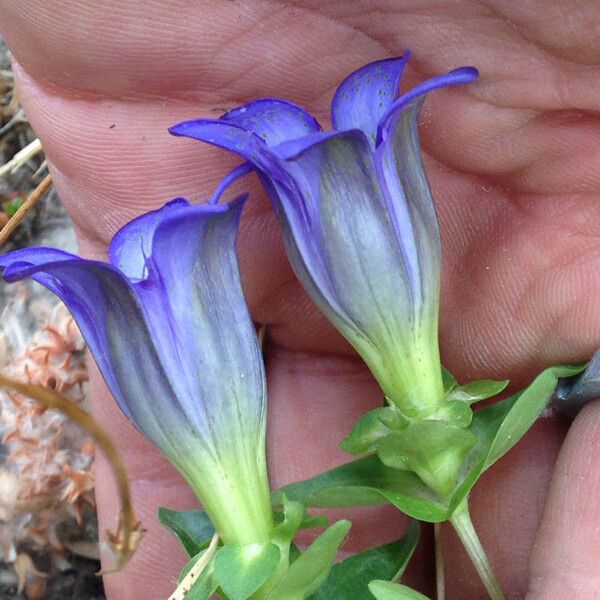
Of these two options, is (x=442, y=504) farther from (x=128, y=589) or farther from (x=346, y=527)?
(x=128, y=589)

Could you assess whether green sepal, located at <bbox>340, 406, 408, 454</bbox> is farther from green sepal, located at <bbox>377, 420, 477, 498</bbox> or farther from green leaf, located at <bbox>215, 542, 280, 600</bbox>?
green leaf, located at <bbox>215, 542, 280, 600</bbox>

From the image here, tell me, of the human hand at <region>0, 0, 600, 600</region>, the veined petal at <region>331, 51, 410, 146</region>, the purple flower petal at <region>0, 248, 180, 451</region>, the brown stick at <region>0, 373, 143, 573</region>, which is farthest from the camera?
the human hand at <region>0, 0, 600, 600</region>

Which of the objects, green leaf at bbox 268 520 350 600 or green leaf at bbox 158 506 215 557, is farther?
green leaf at bbox 158 506 215 557

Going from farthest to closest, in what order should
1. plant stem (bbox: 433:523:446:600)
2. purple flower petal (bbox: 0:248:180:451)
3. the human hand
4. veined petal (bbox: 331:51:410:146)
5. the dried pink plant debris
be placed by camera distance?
the dried pink plant debris, plant stem (bbox: 433:523:446:600), the human hand, veined petal (bbox: 331:51:410:146), purple flower petal (bbox: 0:248:180:451)

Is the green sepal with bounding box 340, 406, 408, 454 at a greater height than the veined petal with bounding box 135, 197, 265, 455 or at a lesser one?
lesser

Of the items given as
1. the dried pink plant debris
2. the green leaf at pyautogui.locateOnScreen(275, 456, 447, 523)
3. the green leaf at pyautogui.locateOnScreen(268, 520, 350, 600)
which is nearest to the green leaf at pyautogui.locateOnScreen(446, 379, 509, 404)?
the green leaf at pyautogui.locateOnScreen(275, 456, 447, 523)

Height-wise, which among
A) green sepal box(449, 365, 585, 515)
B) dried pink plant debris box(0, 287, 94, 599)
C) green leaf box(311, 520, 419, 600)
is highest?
green sepal box(449, 365, 585, 515)
